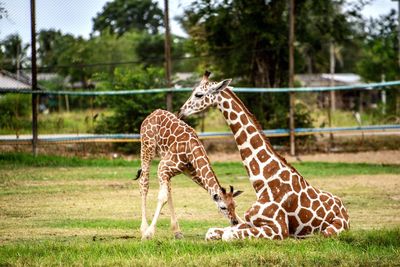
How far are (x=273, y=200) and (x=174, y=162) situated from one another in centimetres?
137

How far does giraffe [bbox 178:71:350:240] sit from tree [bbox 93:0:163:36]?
114 ft

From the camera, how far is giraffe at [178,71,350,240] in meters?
8.95

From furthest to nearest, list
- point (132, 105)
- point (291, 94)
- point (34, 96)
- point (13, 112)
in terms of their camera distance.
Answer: point (132, 105) → point (291, 94) → point (13, 112) → point (34, 96)

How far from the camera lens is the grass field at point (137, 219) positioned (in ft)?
26.3

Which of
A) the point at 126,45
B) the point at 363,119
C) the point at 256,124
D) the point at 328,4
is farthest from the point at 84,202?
the point at 126,45

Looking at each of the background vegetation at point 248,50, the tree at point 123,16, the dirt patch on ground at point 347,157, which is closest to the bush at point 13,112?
the background vegetation at point 248,50

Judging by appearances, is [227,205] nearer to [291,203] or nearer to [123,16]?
[291,203]

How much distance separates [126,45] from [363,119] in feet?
91.7

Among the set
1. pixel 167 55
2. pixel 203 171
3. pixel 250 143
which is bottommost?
pixel 203 171

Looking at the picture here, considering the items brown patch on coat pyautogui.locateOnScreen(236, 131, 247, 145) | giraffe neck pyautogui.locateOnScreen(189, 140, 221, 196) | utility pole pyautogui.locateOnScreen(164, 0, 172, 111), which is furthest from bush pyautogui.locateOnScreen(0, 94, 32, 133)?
brown patch on coat pyautogui.locateOnScreen(236, 131, 247, 145)

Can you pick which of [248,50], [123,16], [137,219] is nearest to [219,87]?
[137,219]

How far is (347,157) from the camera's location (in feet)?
64.0

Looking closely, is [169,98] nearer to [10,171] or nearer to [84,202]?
[10,171]

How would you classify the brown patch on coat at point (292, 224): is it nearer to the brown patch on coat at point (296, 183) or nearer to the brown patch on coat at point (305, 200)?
the brown patch on coat at point (305, 200)
